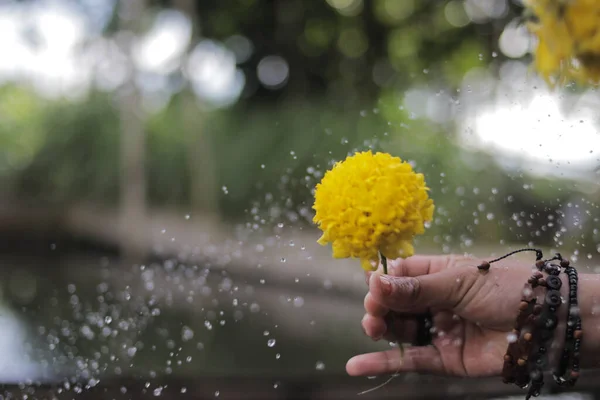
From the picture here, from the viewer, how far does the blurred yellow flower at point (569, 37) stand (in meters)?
0.52

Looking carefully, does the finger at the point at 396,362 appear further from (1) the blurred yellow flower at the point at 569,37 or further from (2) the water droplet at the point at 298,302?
(2) the water droplet at the point at 298,302

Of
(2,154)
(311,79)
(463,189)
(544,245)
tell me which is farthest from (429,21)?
(2,154)

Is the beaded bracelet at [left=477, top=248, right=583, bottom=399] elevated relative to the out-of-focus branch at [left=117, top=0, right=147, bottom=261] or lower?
lower

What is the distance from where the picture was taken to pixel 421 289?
2.11ft

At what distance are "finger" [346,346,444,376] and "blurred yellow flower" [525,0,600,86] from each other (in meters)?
0.37

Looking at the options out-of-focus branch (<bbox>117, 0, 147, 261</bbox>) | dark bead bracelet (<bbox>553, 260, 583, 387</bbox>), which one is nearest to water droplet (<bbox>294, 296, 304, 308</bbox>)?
out-of-focus branch (<bbox>117, 0, 147, 261</bbox>)

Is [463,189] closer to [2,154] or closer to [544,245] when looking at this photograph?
[544,245]

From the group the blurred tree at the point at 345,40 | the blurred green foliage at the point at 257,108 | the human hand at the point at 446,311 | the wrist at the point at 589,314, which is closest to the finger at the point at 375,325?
the human hand at the point at 446,311

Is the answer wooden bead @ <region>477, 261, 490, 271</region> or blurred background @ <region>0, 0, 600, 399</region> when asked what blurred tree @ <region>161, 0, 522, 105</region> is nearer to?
blurred background @ <region>0, 0, 600, 399</region>

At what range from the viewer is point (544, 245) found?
2.69 ft

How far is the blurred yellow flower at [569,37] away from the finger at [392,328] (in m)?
0.34

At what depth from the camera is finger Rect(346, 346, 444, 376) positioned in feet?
2.35

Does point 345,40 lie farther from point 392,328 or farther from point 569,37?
point 569,37

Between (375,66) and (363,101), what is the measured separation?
362mm
